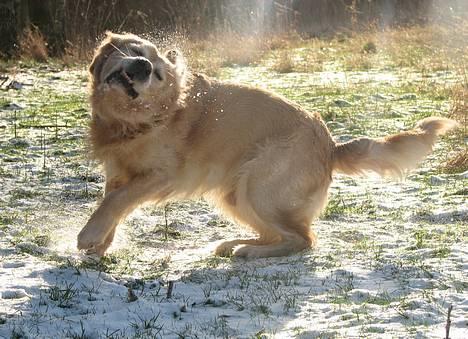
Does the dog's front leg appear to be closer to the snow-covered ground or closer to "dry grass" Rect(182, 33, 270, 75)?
the snow-covered ground

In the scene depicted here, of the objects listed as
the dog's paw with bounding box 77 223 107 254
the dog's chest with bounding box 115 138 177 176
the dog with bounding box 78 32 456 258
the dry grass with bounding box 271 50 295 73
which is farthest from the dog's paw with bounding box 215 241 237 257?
the dry grass with bounding box 271 50 295 73

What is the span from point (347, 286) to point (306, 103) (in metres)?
7.13

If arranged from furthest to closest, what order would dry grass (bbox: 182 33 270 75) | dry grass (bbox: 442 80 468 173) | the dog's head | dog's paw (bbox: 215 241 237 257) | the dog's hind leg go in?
dry grass (bbox: 182 33 270 75) → dry grass (bbox: 442 80 468 173) → the dog's hind leg → dog's paw (bbox: 215 241 237 257) → the dog's head

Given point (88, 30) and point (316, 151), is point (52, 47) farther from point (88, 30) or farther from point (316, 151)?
point (316, 151)

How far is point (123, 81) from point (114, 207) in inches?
33.2

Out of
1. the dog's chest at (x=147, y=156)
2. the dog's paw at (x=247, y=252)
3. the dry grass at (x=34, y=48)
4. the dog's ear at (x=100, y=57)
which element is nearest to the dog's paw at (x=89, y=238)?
the dog's chest at (x=147, y=156)

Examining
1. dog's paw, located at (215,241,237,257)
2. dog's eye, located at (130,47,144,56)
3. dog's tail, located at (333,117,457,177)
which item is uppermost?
dog's eye, located at (130,47,144,56)

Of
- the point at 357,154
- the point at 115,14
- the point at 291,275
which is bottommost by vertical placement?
the point at 291,275

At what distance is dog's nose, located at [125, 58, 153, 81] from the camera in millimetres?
5116

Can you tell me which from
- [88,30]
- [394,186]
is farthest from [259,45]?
[394,186]

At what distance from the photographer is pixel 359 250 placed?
5098mm

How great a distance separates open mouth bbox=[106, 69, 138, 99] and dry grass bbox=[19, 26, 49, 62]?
455 inches

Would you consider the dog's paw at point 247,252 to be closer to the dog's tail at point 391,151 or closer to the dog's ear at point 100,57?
the dog's tail at point 391,151

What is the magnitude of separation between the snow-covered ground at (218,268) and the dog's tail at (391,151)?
1.45 ft
